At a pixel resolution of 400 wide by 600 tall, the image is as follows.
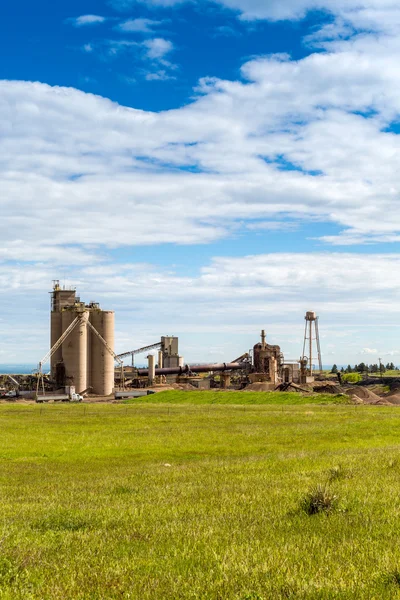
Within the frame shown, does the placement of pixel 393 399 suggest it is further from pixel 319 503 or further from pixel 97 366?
pixel 319 503

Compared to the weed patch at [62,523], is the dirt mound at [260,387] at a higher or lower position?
lower

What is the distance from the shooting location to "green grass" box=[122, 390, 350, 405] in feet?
271

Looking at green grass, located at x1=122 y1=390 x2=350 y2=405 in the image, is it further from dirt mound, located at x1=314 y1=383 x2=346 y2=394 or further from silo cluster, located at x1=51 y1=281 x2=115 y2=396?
silo cluster, located at x1=51 y1=281 x2=115 y2=396

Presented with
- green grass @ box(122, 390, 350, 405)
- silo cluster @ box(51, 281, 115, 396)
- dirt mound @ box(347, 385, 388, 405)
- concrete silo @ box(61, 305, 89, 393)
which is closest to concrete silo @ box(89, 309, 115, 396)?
silo cluster @ box(51, 281, 115, 396)

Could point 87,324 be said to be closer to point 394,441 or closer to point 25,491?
point 394,441

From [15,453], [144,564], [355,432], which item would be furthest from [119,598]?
[355,432]

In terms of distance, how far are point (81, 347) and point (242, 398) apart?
3522cm

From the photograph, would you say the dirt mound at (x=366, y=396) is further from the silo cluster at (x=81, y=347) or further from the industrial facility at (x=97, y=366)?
the silo cluster at (x=81, y=347)

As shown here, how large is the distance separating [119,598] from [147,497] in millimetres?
8457

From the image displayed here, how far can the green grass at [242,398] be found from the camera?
271 feet

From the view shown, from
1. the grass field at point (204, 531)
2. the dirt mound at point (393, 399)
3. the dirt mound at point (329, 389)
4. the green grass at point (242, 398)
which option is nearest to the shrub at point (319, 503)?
the grass field at point (204, 531)

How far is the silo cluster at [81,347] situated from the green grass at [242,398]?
1722 centimetres

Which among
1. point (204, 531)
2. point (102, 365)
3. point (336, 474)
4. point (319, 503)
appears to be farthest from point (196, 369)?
point (204, 531)

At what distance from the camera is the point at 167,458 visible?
31.8 meters
